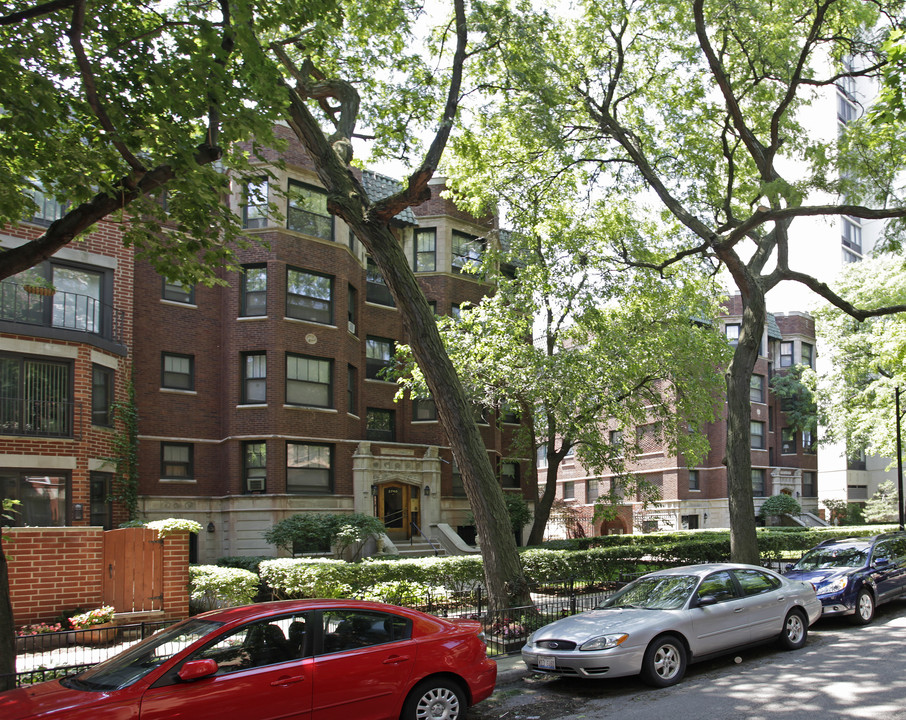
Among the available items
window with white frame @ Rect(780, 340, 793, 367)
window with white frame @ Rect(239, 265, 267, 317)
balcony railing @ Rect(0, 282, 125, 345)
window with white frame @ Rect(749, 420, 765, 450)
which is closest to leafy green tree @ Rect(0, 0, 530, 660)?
balcony railing @ Rect(0, 282, 125, 345)

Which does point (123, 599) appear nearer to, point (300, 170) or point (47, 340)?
point (47, 340)

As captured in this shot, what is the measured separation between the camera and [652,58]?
18.0m

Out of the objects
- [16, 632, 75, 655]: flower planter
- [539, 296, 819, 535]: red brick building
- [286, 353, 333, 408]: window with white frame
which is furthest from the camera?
[539, 296, 819, 535]: red brick building

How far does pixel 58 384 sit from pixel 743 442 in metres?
15.9

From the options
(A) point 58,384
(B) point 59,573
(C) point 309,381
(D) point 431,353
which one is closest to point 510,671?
(D) point 431,353

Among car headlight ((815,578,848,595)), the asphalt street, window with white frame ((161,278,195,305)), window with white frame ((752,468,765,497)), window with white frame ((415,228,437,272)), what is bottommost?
window with white frame ((752,468,765,497))

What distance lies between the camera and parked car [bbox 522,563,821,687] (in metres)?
8.80

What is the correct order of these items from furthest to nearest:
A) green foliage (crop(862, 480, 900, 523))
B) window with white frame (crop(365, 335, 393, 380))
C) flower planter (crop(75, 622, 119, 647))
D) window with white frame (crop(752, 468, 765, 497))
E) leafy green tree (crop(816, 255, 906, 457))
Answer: window with white frame (crop(752, 468, 765, 497))
green foliage (crop(862, 480, 900, 523))
leafy green tree (crop(816, 255, 906, 457))
window with white frame (crop(365, 335, 393, 380))
flower planter (crop(75, 622, 119, 647))

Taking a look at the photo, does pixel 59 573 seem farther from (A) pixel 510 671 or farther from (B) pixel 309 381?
(B) pixel 309 381

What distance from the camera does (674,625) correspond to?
30.1ft

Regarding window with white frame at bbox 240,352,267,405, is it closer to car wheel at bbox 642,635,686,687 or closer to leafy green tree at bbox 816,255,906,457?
car wheel at bbox 642,635,686,687

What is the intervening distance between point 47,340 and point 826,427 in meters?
41.1

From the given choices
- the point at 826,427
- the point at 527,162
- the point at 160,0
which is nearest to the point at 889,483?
the point at 826,427

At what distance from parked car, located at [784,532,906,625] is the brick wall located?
1154 cm
